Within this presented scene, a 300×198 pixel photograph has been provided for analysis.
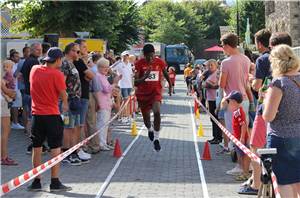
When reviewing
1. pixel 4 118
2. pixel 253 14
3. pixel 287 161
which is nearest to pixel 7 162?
pixel 4 118

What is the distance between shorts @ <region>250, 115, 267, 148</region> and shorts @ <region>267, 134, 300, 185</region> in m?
1.60

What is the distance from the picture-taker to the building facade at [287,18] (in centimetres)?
3581

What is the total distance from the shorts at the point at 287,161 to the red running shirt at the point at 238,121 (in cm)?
300

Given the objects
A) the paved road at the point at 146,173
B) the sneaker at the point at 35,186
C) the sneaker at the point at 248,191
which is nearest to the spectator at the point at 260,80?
the sneaker at the point at 248,191

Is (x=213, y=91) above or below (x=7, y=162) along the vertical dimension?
above

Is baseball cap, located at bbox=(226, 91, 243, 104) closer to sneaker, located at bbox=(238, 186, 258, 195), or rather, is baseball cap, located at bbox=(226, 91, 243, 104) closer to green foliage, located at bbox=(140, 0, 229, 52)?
sneaker, located at bbox=(238, 186, 258, 195)

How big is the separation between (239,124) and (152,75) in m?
3.39

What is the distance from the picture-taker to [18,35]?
32.6 meters

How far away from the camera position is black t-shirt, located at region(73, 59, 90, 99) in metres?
11.3

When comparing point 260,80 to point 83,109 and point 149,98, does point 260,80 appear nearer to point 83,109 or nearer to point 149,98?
point 83,109

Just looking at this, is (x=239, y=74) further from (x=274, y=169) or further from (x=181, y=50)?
(x=181, y=50)

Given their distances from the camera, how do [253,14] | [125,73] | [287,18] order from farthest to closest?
[253,14] < [287,18] < [125,73]

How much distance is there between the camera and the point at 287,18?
36.8 metres

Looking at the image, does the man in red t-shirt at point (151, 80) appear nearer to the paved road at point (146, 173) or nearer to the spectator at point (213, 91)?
the paved road at point (146, 173)
